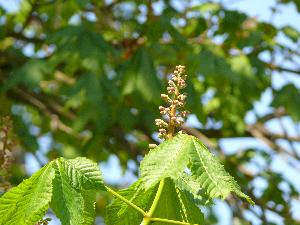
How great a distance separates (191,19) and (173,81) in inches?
113

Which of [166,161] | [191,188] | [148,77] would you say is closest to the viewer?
[166,161]

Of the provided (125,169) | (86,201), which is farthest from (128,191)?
(125,169)

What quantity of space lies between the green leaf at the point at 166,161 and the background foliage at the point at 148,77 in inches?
75.5

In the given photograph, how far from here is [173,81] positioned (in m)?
1.74

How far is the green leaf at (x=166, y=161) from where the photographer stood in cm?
150

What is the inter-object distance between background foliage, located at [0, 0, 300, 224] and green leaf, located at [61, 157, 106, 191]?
1.94 meters

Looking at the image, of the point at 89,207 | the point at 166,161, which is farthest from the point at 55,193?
the point at 166,161

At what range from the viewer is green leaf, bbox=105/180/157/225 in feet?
5.64

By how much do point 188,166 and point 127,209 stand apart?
24 cm

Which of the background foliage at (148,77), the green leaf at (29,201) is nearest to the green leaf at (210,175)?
the green leaf at (29,201)

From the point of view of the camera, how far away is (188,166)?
1.60m

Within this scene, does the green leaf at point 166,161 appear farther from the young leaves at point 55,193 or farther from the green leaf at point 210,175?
the young leaves at point 55,193

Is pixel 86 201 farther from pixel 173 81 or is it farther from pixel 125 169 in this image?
pixel 125 169

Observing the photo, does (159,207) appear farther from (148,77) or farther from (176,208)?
(148,77)
